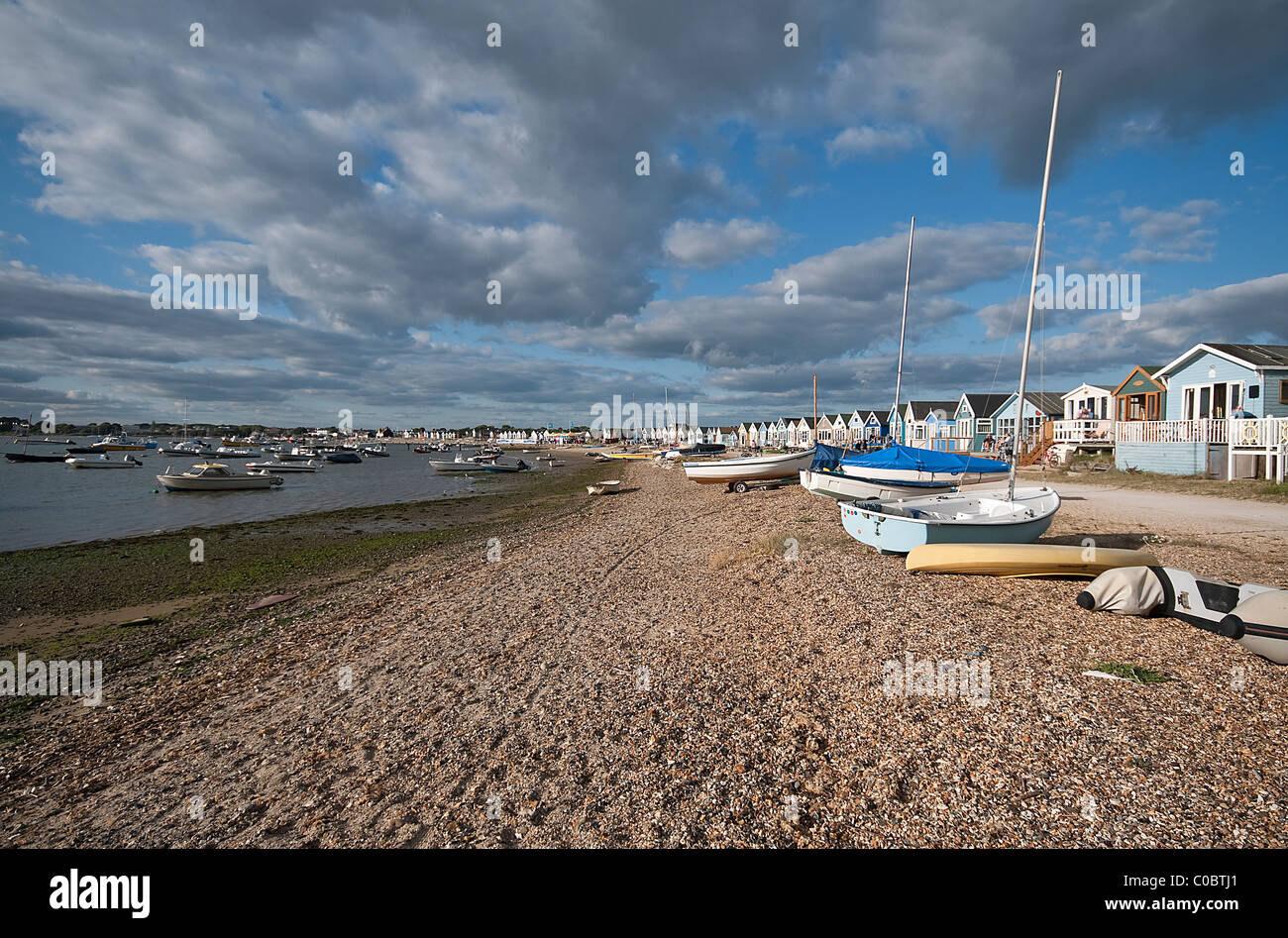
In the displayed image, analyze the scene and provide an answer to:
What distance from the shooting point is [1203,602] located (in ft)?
23.6

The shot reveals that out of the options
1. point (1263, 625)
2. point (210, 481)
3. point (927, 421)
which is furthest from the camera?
point (927, 421)

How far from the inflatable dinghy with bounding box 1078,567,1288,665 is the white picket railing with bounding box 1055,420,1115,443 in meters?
33.4

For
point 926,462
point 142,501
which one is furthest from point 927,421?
point 142,501

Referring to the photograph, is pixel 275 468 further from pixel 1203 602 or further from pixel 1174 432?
pixel 1174 432

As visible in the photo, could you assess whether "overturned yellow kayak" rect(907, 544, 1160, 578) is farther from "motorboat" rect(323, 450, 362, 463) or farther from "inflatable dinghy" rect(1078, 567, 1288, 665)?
"motorboat" rect(323, 450, 362, 463)

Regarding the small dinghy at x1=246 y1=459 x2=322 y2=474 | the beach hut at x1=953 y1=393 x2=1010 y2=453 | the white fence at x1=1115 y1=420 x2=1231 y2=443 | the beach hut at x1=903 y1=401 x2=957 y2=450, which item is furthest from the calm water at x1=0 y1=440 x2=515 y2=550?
the beach hut at x1=903 y1=401 x2=957 y2=450

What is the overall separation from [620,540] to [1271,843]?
1445 centimetres

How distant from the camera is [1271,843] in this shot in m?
3.74

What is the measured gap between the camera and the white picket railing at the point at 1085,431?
34.3m

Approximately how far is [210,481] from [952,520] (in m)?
47.4

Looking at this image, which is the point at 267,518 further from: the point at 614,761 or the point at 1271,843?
the point at 1271,843

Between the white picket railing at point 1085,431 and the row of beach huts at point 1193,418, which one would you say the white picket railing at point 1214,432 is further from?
the white picket railing at point 1085,431

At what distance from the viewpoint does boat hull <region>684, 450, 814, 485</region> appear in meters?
29.0
